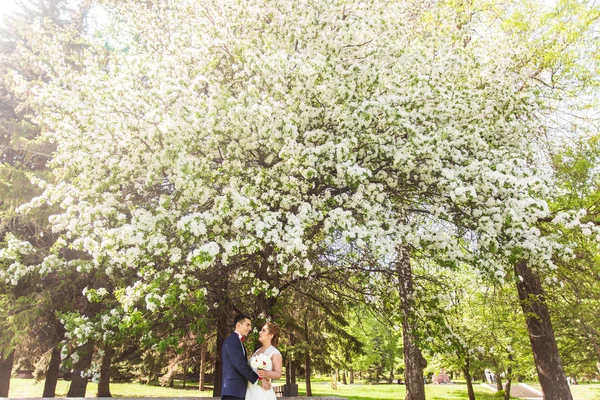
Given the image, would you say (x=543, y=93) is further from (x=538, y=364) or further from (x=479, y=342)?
(x=479, y=342)

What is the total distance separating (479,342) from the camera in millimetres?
21359

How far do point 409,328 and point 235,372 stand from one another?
19.3 feet

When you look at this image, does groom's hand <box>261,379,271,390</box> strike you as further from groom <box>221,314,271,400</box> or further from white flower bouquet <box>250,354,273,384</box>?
groom <box>221,314,271,400</box>

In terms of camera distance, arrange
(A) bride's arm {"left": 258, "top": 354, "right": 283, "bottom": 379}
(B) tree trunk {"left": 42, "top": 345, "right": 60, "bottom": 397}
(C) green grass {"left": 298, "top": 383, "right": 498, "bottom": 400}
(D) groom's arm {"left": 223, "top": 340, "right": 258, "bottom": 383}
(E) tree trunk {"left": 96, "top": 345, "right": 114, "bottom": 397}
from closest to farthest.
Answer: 1. (D) groom's arm {"left": 223, "top": 340, "right": 258, "bottom": 383}
2. (A) bride's arm {"left": 258, "top": 354, "right": 283, "bottom": 379}
3. (E) tree trunk {"left": 96, "top": 345, "right": 114, "bottom": 397}
4. (B) tree trunk {"left": 42, "top": 345, "right": 60, "bottom": 397}
5. (C) green grass {"left": 298, "top": 383, "right": 498, "bottom": 400}

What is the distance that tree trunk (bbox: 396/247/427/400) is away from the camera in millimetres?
10695

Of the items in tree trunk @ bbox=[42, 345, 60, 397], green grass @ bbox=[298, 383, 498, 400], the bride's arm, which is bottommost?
green grass @ bbox=[298, 383, 498, 400]

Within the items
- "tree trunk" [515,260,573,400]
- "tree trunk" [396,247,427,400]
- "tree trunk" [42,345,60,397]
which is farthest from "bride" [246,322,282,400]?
"tree trunk" [42,345,60,397]

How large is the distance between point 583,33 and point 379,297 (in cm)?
1024

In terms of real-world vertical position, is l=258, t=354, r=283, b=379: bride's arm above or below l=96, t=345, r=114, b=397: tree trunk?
above

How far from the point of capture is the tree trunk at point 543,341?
1223cm

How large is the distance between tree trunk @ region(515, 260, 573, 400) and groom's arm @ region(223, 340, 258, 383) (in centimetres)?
909

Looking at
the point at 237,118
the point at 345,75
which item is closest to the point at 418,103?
the point at 345,75

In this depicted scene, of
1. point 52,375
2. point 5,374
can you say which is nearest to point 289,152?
point 52,375

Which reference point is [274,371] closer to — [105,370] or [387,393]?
[105,370]
